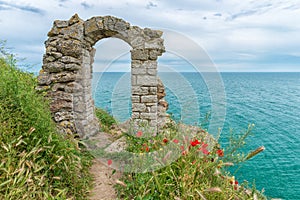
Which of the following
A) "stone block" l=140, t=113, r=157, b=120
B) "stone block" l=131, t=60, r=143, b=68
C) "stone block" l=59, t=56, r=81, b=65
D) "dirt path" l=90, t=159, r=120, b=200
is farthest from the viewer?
"stone block" l=140, t=113, r=157, b=120

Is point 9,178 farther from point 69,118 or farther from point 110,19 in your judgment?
point 110,19

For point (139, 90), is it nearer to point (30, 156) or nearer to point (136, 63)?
point (136, 63)

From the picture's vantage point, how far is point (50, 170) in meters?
3.69

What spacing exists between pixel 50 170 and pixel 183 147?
2.32 m

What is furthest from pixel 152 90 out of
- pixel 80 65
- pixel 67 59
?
pixel 67 59

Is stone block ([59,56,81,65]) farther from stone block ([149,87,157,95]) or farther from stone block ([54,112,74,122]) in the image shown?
stone block ([149,87,157,95])

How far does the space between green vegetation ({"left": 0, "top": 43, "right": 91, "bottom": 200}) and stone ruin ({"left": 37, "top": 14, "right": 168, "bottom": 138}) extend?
1897mm

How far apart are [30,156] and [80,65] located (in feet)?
→ 11.4

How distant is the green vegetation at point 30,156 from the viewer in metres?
3.16

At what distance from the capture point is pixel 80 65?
6434 mm

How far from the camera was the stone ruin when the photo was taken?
6.18 metres

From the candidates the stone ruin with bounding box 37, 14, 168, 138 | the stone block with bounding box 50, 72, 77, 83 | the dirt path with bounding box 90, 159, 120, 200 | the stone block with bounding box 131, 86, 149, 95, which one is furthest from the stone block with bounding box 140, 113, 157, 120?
the stone block with bounding box 50, 72, 77, 83

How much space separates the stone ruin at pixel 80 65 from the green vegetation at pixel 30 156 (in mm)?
1897

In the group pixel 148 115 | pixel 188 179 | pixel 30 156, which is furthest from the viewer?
pixel 148 115
